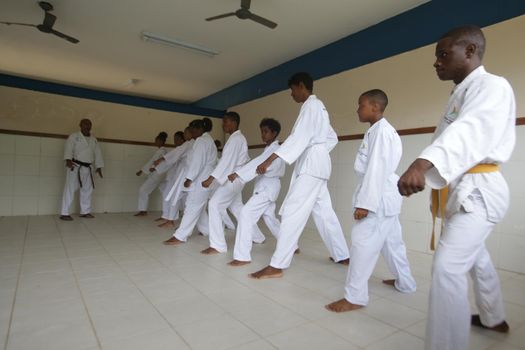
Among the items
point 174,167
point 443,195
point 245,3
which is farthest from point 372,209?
point 174,167

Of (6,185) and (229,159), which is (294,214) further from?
(6,185)

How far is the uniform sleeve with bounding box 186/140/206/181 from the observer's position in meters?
3.39

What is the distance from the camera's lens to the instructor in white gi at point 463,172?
1031 millimetres

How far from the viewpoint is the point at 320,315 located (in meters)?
1.69

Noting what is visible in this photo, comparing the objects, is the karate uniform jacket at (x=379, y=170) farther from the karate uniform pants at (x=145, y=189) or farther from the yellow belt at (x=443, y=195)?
the karate uniform pants at (x=145, y=189)

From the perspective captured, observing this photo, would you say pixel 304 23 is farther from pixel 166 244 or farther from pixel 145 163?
pixel 145 163

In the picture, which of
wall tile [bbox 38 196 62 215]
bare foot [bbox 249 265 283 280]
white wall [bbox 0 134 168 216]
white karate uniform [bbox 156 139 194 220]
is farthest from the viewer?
wall tile [bbox 38 196 62 215]

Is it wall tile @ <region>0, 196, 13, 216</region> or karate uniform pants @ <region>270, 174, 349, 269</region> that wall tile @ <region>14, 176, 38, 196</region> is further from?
karate uniform pants @ <region>270, 174, 349, 269</region>

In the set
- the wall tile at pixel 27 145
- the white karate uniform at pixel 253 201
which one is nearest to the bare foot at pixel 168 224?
the white karate uniform at pixel 253 201

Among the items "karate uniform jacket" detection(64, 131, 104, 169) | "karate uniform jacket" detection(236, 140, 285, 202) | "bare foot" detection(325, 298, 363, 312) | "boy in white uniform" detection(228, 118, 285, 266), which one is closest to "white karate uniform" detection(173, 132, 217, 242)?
"boy in white uniform" detection(228, 118, 285, 266)

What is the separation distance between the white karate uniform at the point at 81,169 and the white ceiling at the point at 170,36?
145cm

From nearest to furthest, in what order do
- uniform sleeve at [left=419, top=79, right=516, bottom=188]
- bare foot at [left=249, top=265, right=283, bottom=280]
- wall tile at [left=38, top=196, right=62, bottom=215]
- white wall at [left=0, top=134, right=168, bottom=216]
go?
uniform sleeve at [left=419, top=79, right=516, bottom=188] < bare foot at [left=249, top=265, right=283, bottom=280] < white wall at [left=0, top=134, right=168, bottom=216] < wall tile at [left=38, top=196, right=62, bottom=215]

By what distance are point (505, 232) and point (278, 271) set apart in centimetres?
192

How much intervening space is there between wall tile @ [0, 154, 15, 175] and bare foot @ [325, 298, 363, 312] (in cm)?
497
